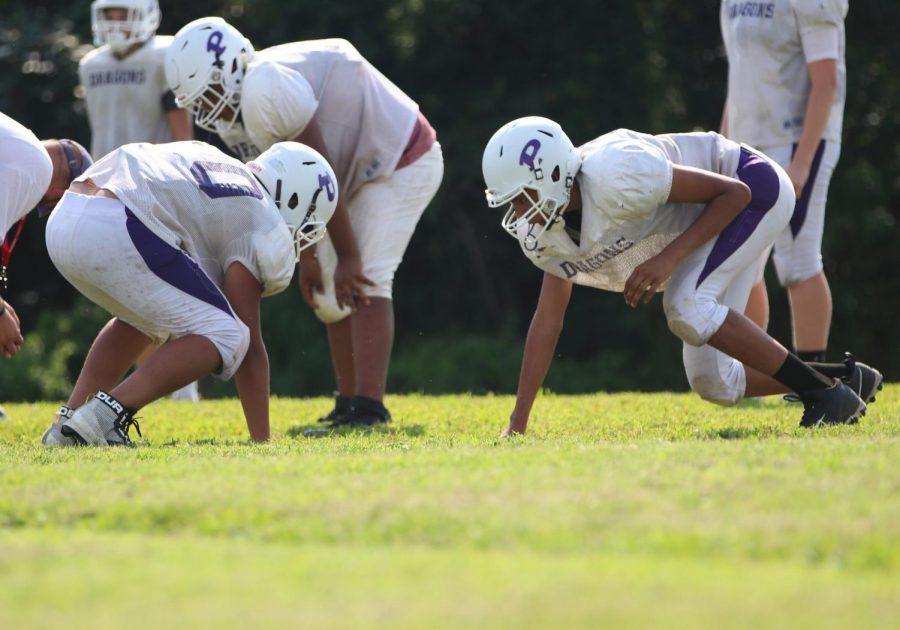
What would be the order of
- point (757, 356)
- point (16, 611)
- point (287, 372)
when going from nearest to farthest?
point (16, 611)
point (757, 356)
point (287, 372)

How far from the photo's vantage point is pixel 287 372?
1405 centimetres

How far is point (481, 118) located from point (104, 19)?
6.75 m

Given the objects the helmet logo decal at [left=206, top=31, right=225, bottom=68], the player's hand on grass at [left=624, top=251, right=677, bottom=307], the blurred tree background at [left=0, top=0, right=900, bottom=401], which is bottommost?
the blurred tree background at [left=0, top=0, right=900, bottom=401]

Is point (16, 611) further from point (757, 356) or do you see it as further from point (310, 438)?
point (757, 356)

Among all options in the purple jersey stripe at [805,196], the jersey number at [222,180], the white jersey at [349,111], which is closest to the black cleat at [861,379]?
the purple jersey stripe at [805,196]

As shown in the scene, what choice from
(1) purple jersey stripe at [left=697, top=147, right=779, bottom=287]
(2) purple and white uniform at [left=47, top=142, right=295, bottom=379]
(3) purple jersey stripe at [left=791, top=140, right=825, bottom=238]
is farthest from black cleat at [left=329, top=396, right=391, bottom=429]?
(3) purple jersey stripe at [left=791, top=140, right=825, bottom=238]

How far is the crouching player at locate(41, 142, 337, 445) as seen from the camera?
5660 millimetres

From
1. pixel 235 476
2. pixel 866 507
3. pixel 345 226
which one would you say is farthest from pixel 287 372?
pixel 866 507

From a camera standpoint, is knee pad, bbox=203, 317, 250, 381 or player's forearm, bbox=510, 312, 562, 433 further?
player's forearm, bbox=510, 312, 562, 433

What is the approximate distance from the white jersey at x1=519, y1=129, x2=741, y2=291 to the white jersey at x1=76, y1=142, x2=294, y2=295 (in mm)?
981

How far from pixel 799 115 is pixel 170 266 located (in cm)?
335

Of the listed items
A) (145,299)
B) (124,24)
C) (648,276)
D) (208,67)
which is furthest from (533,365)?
(124,24)

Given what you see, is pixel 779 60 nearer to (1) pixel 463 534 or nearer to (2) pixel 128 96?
(2) pixel 128 96

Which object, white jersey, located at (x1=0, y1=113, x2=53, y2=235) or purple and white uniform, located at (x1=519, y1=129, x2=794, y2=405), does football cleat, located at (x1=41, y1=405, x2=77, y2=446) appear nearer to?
white jersey, located at (x1=0, y1=113, x2=53, y2=235)
